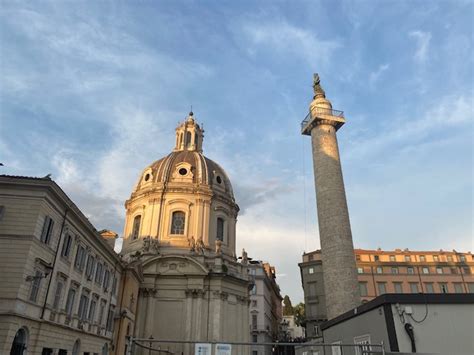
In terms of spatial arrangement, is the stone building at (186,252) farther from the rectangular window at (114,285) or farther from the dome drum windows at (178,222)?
the rectangular window at (114,285)

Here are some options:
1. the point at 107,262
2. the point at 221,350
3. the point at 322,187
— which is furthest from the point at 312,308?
the point at 221,350

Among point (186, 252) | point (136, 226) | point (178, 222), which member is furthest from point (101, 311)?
point (136, 226)

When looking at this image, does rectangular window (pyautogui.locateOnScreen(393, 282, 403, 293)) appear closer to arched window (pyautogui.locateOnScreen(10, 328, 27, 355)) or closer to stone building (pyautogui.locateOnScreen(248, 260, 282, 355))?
stone building (pyautogui.locateOnScreen(248, 260, 282, 355))

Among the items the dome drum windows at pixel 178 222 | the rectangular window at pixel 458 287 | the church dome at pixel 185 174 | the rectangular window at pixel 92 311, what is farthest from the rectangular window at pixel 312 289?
the rectangular window at pixel 92 311

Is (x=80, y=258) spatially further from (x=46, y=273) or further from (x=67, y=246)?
(x=46, y=273)

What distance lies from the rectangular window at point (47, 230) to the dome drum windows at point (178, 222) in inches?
1079

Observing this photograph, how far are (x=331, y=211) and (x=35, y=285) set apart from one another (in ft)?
76.4

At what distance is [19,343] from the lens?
20016 mm

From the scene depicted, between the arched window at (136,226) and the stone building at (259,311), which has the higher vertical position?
the arched window at (136,226)

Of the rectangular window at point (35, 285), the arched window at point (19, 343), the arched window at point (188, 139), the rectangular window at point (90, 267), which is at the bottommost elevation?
the arched window at point (19, 343)

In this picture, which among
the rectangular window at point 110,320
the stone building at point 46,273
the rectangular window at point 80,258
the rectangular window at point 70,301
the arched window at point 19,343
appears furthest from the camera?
the rectangular window at point 110,320

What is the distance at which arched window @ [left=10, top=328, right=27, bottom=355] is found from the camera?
19.6 meters

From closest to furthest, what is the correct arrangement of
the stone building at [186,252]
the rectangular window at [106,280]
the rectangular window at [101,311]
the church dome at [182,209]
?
the rectangular window at [101,311] → the rectangular window at [106,280] → the stone building at [186,252] → the church dome at [182,209]

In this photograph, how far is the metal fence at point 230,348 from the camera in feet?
39.9
